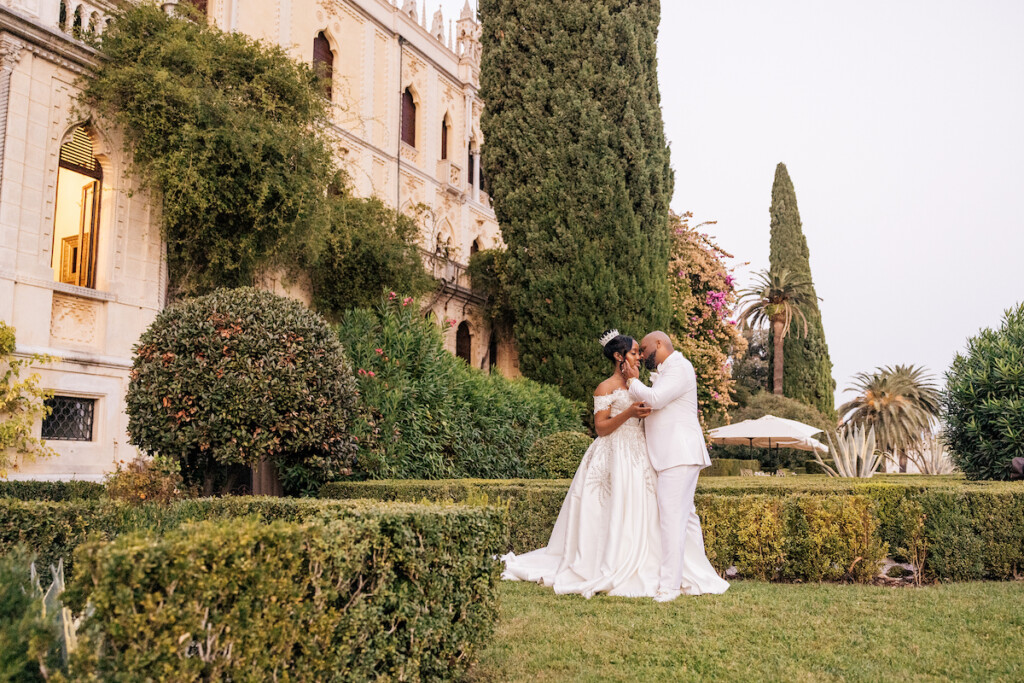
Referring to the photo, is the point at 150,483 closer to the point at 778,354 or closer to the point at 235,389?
the point at 235,389

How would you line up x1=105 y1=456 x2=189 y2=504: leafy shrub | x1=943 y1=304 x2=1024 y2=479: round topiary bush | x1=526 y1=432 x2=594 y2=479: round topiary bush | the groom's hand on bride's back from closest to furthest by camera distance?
the groom's hand on bride's back → x1=105 y1=456 x2=189 y2=504: leafy shrub → x1=943 y1=304 x2=1024 y2=479: round topiary bush → x1=526 y1=432 x2=594 y2=479: round topiary bush

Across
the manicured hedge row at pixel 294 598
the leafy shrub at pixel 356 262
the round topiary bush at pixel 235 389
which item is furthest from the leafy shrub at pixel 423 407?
the manicured hedge row at pixel 294 598

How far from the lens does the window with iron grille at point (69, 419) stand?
11.4 meters

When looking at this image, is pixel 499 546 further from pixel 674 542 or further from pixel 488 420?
pixel 488 420

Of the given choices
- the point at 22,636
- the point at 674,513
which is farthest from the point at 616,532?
the point at 22,636

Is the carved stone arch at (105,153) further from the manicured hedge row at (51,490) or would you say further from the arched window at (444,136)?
the arched window at (444,136)

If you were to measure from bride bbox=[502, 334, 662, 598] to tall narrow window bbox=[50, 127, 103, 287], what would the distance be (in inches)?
332

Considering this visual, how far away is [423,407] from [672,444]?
6275 millimetres

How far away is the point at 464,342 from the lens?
22422 millimetres

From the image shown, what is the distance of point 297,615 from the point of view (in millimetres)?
3262

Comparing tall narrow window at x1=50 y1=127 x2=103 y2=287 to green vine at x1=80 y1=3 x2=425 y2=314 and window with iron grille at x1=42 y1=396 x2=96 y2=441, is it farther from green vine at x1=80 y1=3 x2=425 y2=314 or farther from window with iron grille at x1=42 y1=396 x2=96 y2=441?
window with iron grille at x1=42 y1=396 x2=96 y2=441

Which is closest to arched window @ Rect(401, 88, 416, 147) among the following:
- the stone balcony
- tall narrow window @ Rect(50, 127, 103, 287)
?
the stone balcony

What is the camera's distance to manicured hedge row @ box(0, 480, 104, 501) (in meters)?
8.85

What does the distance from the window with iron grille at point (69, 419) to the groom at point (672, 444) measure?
8.12 metres
